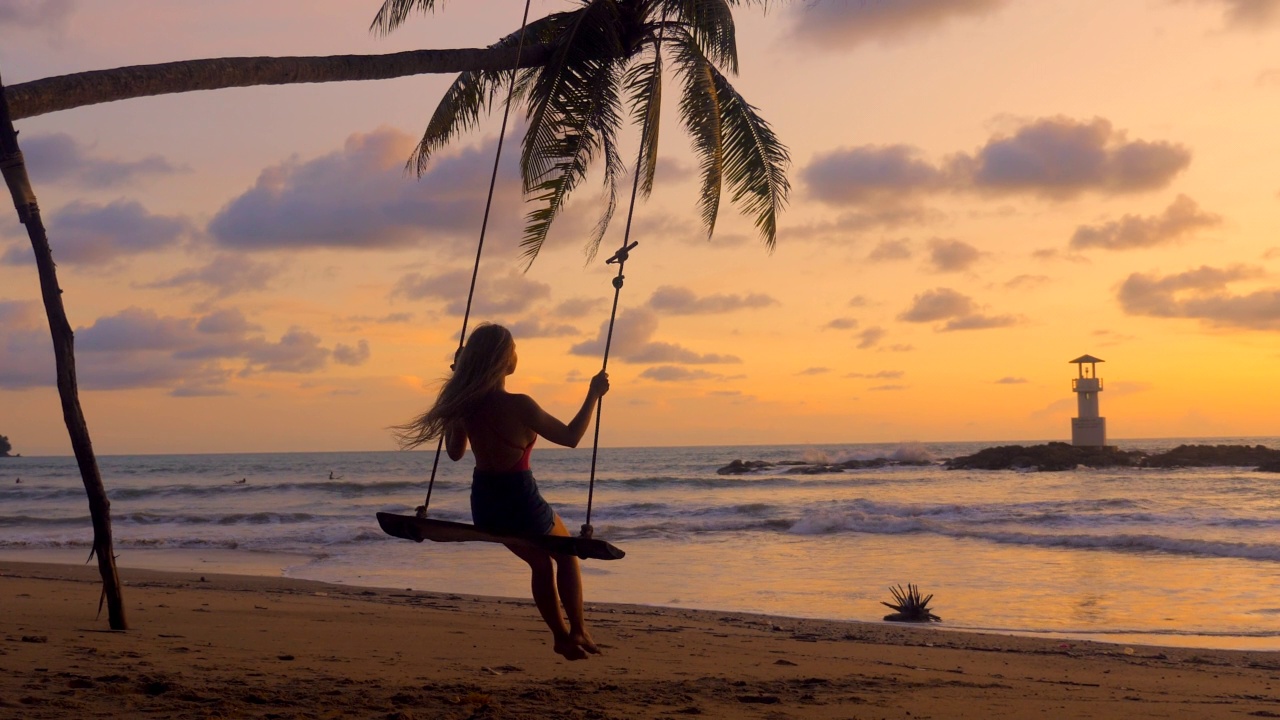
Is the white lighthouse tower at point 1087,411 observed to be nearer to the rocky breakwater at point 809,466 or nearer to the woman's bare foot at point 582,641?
the rocky breakwater at point 809,466

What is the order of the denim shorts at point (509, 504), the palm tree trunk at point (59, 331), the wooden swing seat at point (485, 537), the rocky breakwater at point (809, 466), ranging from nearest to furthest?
the wooden swing seat at point (485, 537) < the denim shorts at point (509, 504) < the palm tree trunk at point (59, 331) < the rocky breakwater at point (809, 466)

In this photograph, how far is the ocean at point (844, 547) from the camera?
11086 mm

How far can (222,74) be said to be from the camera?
6.13 metres

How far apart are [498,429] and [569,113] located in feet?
18.8

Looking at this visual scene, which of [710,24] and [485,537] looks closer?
[485,537]

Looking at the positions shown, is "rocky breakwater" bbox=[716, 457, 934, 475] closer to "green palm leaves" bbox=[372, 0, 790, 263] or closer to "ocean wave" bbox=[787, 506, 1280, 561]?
"ocean wave" bbox=[787, 506, 1280, 561]

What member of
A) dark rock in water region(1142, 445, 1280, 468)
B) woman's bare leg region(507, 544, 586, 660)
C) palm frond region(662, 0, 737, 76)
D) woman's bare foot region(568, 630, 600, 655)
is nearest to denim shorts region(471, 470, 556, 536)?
woman's bare leg region(507, 544, 586, 660)

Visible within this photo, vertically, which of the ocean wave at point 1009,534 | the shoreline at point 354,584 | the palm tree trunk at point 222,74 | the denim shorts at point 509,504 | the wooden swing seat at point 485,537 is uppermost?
the palm tree trunk at point 222,74

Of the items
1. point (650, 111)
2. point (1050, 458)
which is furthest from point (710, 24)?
point (1050, 458)

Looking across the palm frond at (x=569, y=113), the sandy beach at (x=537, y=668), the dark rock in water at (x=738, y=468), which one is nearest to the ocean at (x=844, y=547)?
the sandy beach at (x=537, y=668)

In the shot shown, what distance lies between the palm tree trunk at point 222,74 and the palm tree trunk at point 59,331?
0.23 m

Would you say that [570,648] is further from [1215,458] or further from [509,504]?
[1215,458]

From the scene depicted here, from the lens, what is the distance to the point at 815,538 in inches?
757

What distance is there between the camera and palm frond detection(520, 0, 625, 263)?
8.77 metres
